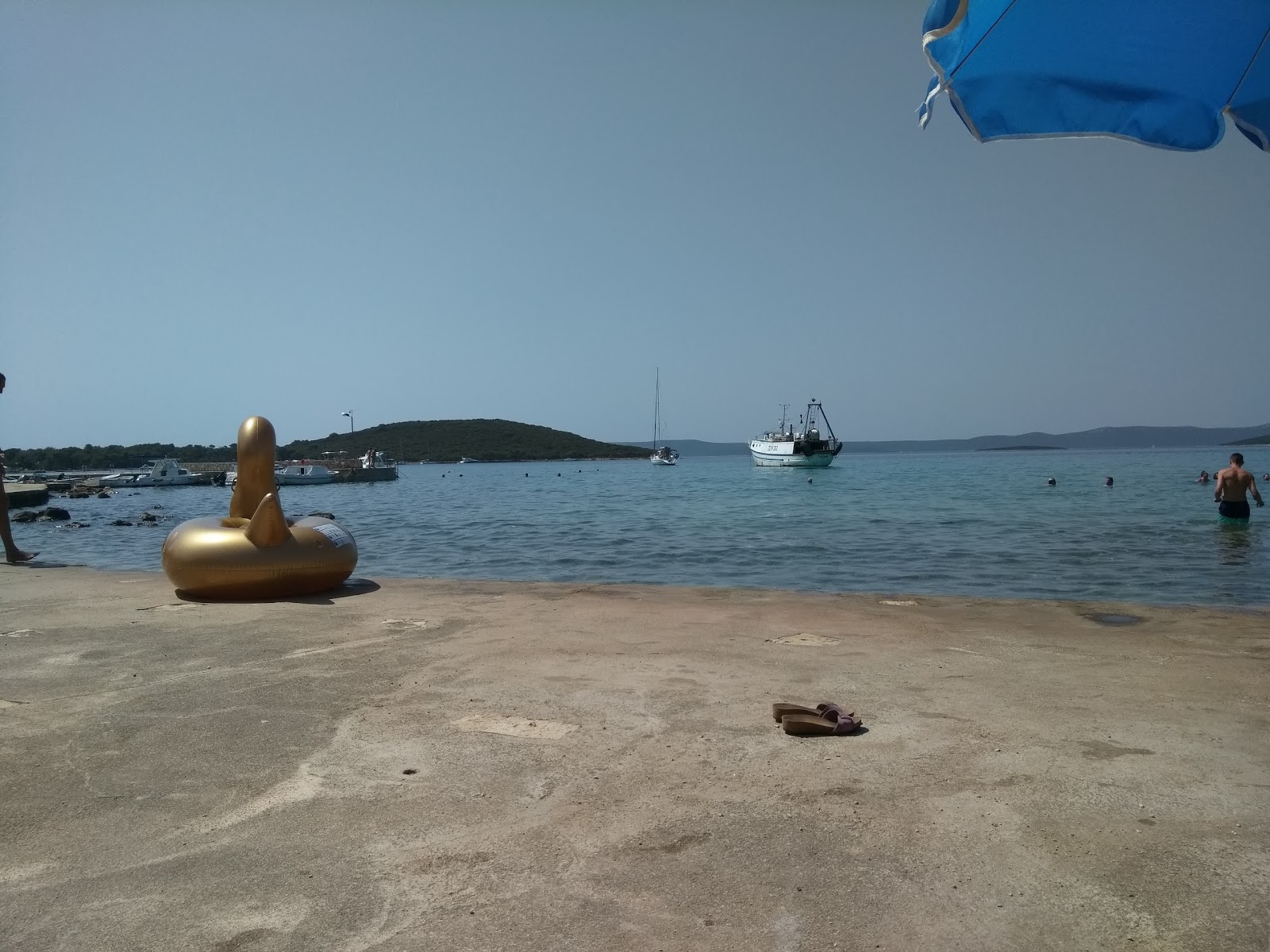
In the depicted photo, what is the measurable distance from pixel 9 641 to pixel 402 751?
16.1 ft

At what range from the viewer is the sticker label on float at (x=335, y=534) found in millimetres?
10297

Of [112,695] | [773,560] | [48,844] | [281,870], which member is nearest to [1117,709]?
[281,870]

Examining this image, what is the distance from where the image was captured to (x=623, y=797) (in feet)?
12.7

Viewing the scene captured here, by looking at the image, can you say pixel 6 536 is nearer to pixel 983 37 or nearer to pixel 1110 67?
pixel 983 37

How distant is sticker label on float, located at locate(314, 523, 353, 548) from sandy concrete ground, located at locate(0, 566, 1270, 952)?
3.02 metres

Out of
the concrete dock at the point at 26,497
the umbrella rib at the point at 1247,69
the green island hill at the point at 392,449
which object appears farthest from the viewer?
the green island hill at the point at 392,449

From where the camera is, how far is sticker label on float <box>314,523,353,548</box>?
405 inches

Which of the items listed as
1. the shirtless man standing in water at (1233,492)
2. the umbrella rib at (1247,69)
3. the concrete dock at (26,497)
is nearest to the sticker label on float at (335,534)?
the umbrella rib at (1247,69)

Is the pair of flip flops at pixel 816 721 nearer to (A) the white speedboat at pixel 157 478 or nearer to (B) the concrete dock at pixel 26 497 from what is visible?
(B) the concrete dock at pixel 26 497

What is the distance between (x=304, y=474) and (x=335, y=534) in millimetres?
70059

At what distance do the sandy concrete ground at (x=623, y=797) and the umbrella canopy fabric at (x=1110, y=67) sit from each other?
289cm

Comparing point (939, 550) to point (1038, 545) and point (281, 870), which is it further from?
point (281, 870)

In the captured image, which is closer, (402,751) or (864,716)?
(402,751)

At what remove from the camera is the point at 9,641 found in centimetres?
723
